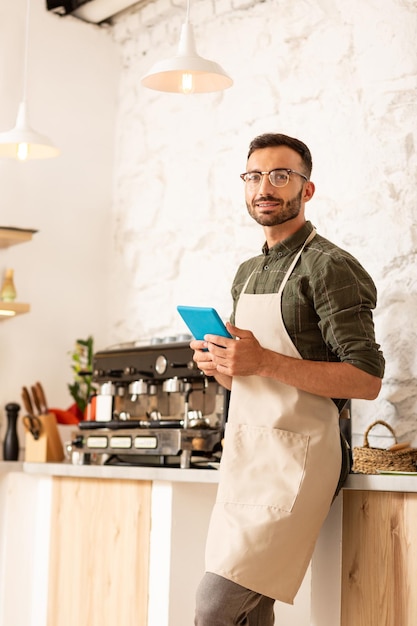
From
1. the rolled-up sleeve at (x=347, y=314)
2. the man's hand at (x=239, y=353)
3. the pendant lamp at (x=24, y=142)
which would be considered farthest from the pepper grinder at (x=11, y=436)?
the rolled-up sleeve at (x=347, y=314)

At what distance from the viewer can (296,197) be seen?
9.30 ft

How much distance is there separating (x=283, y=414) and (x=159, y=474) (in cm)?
85

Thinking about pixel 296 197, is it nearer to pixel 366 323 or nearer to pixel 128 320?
pixel 366 323

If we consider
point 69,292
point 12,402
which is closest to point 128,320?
point 69,292

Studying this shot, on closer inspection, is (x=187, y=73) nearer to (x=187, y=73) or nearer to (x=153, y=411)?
(x=187, y=73)

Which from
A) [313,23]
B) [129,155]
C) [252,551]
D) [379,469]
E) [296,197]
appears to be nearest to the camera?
[252,551]

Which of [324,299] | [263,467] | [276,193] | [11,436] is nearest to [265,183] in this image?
[276,193]

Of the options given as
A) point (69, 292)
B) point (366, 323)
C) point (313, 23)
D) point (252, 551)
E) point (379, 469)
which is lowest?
point (252, 551)

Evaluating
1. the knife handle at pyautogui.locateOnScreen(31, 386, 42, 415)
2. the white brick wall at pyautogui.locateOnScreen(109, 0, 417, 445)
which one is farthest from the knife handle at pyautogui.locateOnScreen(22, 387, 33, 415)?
the white brick wall at pyautogui.locateOnScreen(109, 0, 417, 445)

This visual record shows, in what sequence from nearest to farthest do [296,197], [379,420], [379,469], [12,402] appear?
[296,197] < [379,469] < [379,420] < [12,402]

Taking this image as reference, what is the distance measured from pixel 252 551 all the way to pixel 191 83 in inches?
64.6

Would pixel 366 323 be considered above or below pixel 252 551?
above

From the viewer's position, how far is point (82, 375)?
4418 mm

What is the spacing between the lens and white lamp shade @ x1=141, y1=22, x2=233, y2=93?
128 inches
